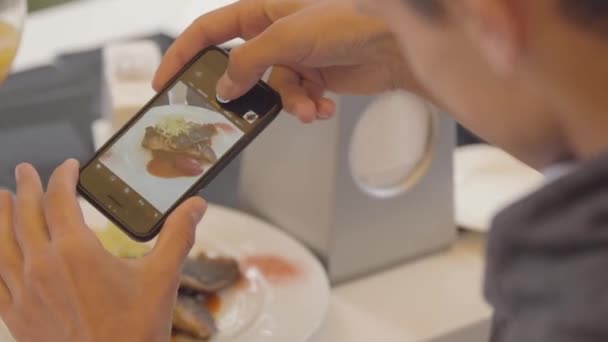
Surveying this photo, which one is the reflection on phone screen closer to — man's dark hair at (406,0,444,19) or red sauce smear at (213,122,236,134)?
red sauce smear at (213,122,236,134)

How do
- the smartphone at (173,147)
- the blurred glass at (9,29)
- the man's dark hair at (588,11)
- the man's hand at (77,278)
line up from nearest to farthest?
the man's dark hair at (588,11)
the man's hand at (77,278)
the smartphone at (173,147)
the blurred glass at (9,29)

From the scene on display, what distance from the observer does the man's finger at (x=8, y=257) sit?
2.01 ft

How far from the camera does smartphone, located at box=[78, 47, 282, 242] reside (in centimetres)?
68

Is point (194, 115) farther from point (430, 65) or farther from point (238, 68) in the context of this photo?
point (430, 65)

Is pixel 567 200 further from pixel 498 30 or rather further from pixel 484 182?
pixel 484 182

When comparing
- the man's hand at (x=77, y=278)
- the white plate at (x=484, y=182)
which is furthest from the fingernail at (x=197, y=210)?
the white plate at (x=484, y=182)

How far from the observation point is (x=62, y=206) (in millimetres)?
607

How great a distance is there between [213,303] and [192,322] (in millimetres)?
46

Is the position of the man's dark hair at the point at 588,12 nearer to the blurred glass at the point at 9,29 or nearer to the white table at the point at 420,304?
A: the white table at the point at 420,304

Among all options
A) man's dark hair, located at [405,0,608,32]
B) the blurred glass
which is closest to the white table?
the blurred glass

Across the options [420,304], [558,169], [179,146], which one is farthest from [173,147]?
[558,169]

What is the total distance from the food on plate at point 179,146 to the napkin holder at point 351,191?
130 millimetres

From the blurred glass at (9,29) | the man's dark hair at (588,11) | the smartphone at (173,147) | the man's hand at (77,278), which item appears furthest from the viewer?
the blurred glass at (9,29)

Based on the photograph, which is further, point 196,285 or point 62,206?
point 196,285
